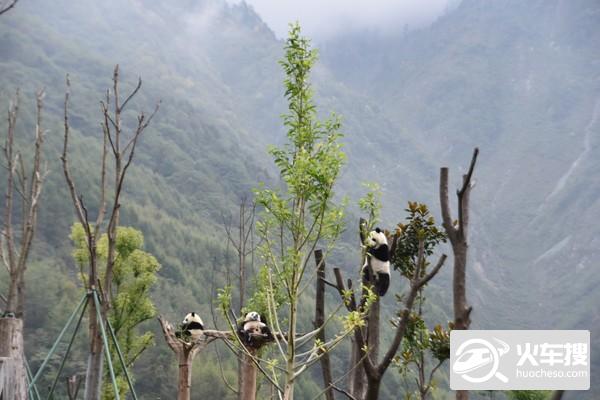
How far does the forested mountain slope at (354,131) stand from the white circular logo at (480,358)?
2468cm

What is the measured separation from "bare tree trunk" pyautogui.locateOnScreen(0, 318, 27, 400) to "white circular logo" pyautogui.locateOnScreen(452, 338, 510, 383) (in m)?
3.38

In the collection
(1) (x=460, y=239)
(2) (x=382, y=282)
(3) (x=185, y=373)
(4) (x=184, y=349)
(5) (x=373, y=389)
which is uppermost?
(1) (x=460, y=239)

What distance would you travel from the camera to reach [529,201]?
4429 inches

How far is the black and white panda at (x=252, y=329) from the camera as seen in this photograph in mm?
5488

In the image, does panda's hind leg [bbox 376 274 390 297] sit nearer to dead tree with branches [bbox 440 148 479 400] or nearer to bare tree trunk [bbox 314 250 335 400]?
bare tree trunk [bbox 314 250 335 400]

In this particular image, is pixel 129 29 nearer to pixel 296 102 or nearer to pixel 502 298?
pixel 502 298

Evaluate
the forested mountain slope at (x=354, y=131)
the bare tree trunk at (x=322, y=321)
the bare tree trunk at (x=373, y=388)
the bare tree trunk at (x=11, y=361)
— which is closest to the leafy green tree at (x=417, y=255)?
the bare tree trunk at (x=322, y=321)

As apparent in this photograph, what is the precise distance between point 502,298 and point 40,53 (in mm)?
85973

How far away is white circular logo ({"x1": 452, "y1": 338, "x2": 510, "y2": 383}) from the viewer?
4.80 metres

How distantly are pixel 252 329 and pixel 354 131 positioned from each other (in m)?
133

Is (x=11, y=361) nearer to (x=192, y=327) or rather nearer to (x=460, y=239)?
(x=192, y=327)

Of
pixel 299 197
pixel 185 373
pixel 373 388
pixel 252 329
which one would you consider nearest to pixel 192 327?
pixel 185 373

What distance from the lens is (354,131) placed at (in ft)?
447

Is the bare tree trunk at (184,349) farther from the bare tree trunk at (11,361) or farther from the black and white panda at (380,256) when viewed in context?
the bare tree trunk at (11,361)
